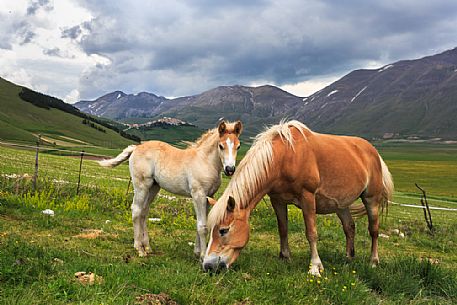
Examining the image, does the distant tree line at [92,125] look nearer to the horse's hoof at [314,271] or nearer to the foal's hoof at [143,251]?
the foal's hoof at [143,251]

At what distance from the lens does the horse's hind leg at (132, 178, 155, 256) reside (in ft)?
26.3

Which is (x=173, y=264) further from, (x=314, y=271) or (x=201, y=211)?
Answer: (x=314, y=271)

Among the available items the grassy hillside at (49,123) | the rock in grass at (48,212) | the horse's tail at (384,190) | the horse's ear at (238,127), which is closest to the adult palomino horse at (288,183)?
the horse's ear at (238,127)

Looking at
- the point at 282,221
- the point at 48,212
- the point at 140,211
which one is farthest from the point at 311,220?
the point at 48,212

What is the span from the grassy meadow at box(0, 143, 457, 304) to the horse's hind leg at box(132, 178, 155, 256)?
324mm

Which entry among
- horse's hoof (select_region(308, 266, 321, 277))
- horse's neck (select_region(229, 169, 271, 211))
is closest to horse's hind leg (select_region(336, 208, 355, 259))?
horse's hoof (select_region(308, 266, 321, 277))

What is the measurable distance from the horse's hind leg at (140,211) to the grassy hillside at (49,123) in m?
132

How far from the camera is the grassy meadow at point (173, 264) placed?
189 inches

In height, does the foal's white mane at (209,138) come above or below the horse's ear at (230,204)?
above

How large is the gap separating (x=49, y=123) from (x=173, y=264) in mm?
165836

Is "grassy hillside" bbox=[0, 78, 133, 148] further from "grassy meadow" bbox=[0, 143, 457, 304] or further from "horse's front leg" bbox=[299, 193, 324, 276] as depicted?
"horse's front leg" bbox=[299, 193, 324, 276]

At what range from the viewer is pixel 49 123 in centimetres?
15400

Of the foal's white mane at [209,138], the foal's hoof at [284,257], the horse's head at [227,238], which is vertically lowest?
the foal's hoof at [284,257]

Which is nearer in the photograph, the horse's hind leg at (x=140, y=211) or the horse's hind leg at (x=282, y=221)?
the horse's hind leg at (x=282, y=221)
